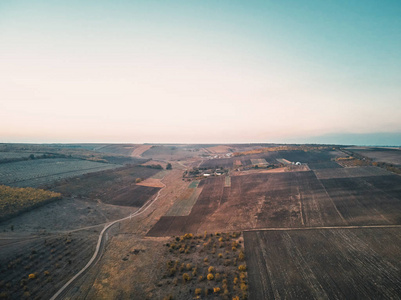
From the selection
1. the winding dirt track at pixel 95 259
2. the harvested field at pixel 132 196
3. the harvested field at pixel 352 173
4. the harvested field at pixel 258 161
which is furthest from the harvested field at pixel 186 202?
the harvested field at pixel 258 161

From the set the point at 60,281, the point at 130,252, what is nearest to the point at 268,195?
the point at 130,252

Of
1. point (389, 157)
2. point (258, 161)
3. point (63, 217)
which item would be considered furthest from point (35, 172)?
point (389, 157)

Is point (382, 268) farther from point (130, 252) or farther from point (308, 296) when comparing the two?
point (130, 252)

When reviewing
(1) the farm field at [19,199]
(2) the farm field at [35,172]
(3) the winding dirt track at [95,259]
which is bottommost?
(3) the winding dirt track at [95,259]

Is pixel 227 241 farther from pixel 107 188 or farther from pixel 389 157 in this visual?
pixel 389 157

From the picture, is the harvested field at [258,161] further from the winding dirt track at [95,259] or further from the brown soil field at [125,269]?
the brown soil field at [125,269]

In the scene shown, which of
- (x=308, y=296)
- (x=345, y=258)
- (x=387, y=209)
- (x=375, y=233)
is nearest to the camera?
(x=308, y=296)
